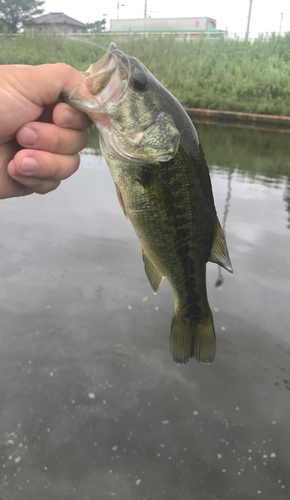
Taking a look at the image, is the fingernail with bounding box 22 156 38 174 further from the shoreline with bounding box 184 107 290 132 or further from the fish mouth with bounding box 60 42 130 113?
the shoreline with bounding box 184 107 290 132

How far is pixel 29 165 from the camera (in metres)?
1.79

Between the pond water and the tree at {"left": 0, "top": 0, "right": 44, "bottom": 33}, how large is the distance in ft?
129

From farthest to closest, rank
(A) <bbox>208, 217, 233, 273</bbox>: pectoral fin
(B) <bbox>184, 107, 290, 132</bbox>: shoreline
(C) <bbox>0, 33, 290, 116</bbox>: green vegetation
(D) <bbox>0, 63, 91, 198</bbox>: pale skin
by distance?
(C) <bbox>0, 33, 290, 116</bbox>: green vegetation → (B) <bbox>184, 107, 290, 132</bbox>: shoreline → (A) <bbox>208, 217, 233, 273</bbox>: pectoral fin → (D) <bbox>0, 63, 91, 198</bbox>: pale skin

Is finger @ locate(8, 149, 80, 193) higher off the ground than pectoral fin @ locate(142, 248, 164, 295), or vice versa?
finger @ locate(8, 149, 80, 193)

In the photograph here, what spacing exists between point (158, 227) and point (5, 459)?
1.89m

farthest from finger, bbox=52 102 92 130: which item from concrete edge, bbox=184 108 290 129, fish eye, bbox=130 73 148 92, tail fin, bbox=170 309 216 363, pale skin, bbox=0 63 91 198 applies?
concrete edge, bbox=184 108 290 129

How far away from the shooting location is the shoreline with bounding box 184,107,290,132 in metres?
16.2

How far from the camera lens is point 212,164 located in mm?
9461

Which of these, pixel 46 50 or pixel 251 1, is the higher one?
pixel 251 1

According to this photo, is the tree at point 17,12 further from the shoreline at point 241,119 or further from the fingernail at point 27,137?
the fingernail at point 27,137

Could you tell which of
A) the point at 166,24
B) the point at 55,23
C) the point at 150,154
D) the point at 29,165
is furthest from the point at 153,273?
the point at 55,23

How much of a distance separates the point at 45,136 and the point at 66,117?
15 centimetres

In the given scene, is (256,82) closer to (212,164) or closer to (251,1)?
(212,164)

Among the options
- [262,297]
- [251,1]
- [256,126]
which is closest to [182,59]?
[256,126]
